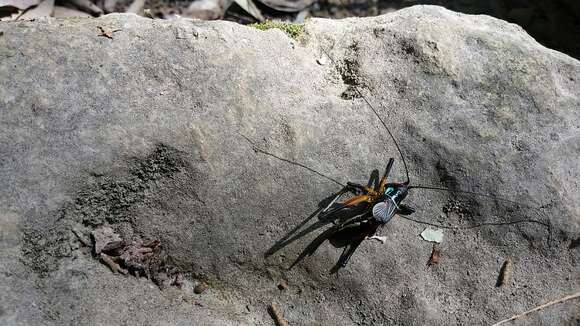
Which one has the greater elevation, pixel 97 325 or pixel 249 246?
pixel 249 246

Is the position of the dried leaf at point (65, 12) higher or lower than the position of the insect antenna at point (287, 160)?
lower

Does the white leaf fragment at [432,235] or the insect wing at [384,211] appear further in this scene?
the white leaf fragment at [432,235]

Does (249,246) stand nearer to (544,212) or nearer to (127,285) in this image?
(127,285)

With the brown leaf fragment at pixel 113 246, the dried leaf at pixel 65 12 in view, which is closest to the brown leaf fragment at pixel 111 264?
the brown leaf fragment at pixel 113 246

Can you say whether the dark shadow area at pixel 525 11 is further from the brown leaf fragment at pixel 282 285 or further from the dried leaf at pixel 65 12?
the brown leaf fragment at pixel 282 285

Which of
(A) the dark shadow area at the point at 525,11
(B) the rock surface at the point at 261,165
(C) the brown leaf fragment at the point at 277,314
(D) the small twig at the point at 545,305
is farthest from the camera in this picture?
(A) the dark shadow area at the point at 525,11

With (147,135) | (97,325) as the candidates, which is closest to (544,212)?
(147,135)

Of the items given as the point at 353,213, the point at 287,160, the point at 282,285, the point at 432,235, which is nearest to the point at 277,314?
the point at 282,285
